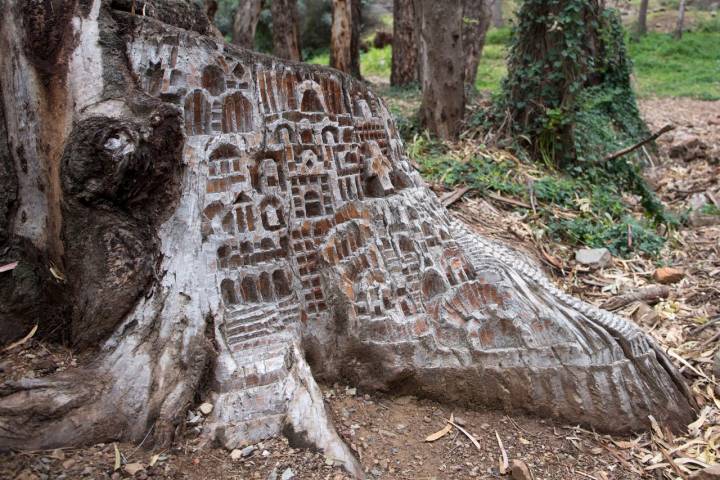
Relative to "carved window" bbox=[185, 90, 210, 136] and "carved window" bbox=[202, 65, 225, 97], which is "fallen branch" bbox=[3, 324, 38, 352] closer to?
"carved window" bbox=[185, 90, 210, 136]

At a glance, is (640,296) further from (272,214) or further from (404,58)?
(404,58)

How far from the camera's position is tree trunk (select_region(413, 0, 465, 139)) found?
20.3ft

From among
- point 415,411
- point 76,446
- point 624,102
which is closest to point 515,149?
point 624,102

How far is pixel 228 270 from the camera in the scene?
2406 millimetres

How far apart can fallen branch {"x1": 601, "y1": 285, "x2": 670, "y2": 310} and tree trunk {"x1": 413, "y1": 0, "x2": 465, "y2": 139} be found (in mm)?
2929

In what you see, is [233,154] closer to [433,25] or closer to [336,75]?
[336,75]

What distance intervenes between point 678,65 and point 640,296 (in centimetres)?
1467

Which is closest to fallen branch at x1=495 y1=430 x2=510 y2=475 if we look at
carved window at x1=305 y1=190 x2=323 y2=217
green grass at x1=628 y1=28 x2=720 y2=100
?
carved window at x1=305 y1=190 x2=323 y2=217

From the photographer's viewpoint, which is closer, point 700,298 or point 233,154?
point 233,154

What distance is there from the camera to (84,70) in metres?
2.33

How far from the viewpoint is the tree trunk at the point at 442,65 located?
6.19 m

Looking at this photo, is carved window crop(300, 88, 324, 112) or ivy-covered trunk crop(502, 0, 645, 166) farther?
ivy-covered trunk crop(502, 0, 645, 166)

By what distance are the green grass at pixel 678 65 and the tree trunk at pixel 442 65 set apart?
7.74m

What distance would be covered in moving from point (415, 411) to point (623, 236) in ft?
10.3
